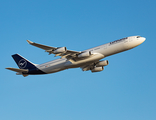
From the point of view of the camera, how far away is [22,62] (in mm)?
54219

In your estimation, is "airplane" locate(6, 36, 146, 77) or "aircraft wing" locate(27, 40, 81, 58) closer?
"aircraft wing" locate(27, 40, 81, 58)

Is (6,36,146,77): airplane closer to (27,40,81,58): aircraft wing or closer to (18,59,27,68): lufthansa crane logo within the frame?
(27,40,81,58): aircraft wing

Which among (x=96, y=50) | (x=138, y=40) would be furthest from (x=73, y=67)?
(x=138, y=40)

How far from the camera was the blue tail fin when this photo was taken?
5294 centimetres

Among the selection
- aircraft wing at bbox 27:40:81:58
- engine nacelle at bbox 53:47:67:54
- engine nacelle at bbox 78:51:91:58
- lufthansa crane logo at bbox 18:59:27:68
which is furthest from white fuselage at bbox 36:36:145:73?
lufthansa crane logo at bbox 18:59:27:68

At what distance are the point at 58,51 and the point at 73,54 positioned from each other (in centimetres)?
410

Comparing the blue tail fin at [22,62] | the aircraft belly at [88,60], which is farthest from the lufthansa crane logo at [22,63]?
the aircraft belly at [88,60]

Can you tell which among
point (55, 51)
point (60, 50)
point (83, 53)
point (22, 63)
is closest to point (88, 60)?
point (83, 53)

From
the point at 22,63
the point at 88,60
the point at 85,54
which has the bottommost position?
the point at 88,60

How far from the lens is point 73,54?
150ft

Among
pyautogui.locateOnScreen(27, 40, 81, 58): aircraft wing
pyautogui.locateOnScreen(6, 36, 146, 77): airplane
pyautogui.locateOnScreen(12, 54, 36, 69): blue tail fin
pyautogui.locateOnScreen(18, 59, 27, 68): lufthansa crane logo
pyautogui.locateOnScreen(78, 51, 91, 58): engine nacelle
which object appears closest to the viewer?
pyautogui.locateOnScreen(27, 40, 81, 58): aircraft wing

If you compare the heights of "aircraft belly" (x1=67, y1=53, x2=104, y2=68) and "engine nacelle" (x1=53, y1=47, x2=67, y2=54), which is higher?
"engine nacelle" (x1=53, y1=47, x2=67, y2=54)

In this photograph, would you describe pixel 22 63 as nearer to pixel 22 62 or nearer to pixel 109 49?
pixel 22 62

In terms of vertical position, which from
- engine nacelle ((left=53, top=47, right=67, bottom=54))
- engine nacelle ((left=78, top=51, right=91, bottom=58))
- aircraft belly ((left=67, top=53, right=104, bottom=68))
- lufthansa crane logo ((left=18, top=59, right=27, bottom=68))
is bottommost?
aircraft belly ((left=67, top=53, right=104, bottom=68))
